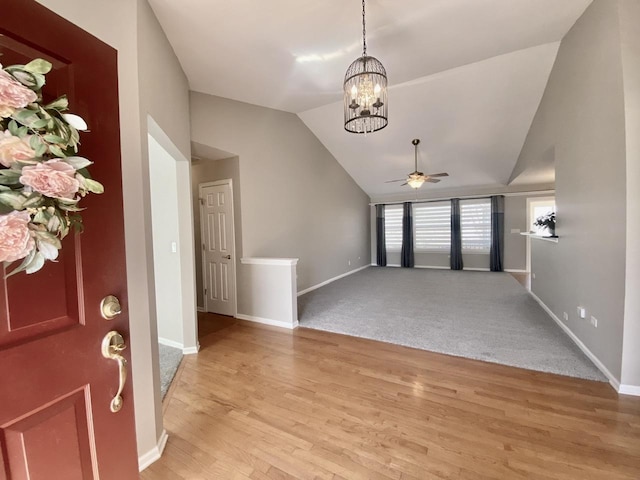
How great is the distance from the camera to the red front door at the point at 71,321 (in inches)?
25.1

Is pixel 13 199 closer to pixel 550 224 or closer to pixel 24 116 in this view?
pixel 24 116

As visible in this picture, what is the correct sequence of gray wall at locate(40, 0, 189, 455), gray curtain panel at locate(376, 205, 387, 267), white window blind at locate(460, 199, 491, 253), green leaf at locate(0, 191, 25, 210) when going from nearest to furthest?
green leaf at locate(0, 191, 25, 210) < gray wall at locate(40, 0, 189, 455) < white window blind at locate(460, 199, 491, 253) < gray curtain panel at locate(376, 205, 387, 267)

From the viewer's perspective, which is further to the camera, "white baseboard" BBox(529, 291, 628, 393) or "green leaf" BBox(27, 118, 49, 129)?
"white baseboard" BBox(529, 291, 628, 393)

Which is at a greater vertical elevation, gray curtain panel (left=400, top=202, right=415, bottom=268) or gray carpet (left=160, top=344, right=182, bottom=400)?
gray curtain panel (left=400, top=202, right=415, bottom=268)

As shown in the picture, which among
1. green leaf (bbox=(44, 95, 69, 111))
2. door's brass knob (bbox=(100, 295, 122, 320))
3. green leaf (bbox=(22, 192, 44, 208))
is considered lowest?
door's brass knob (bbox=(100, 295, 122, 320))

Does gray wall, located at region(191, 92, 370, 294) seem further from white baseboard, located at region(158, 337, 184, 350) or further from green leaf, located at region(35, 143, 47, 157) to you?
green leaf, located at region(35, 143, 47, 157)

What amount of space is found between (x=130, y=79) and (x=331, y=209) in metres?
5.28

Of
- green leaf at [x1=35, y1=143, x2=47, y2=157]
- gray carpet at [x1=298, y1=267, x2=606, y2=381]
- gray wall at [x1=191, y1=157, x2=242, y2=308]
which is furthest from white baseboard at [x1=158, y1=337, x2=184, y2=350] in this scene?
green leaf at [x1=35, y1=143, x2=47, y2=157]

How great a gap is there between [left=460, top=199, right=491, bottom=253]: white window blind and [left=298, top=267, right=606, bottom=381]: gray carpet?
1.68 metres

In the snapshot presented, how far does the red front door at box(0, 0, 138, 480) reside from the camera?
637 millimetres

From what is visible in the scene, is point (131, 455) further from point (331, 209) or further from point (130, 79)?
point (331, 209)

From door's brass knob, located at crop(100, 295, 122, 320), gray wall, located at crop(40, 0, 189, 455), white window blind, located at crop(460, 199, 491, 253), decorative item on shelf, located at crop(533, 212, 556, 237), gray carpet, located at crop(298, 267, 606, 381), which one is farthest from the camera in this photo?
white window blind, located at crop(460, 199, 491, 253)

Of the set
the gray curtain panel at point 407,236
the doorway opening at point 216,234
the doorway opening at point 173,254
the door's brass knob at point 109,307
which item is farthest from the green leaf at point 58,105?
the gray curtain panel at point 407,236

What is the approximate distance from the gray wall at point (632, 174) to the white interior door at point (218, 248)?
4118 mm
